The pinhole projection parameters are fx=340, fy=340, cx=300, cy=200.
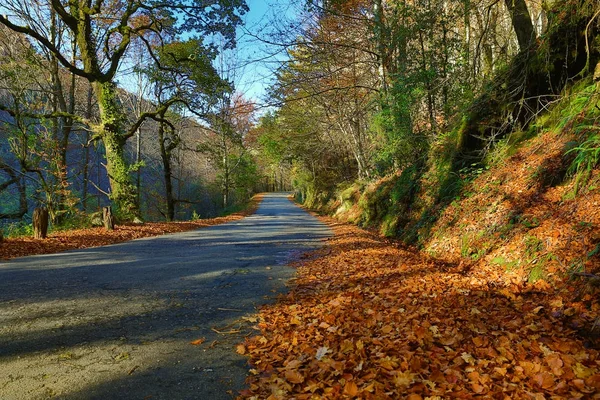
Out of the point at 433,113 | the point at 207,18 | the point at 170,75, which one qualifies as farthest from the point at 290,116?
the point at 433,113

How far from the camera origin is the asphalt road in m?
2.43

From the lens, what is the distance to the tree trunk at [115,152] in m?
13.1

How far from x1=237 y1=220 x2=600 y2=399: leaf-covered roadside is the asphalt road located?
36cm

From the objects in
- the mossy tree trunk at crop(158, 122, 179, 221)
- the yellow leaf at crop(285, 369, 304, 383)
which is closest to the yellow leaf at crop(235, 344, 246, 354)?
the yellow leaf at crop(285, 369, 304, 383)

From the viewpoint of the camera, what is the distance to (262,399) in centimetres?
229

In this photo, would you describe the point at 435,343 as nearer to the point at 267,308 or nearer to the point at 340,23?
the point at 267,308

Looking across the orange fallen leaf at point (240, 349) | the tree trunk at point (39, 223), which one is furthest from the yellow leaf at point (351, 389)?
the tree trunk at point (39, 223)

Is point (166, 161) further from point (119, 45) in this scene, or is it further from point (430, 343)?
point (430, 343)

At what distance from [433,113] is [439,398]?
1076 centimetres

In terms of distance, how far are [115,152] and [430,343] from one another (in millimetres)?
13802

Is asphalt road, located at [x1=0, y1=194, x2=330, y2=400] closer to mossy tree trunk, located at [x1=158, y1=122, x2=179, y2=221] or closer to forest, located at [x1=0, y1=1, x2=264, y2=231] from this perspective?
forest, located at [x1=0, y1=1, x2=264, y2=231]

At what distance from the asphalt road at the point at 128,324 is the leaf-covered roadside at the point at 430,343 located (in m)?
0.36

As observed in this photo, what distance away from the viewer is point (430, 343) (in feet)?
9.27

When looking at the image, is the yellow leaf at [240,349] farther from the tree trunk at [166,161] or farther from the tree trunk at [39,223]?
the tree trunk at [166,161]
